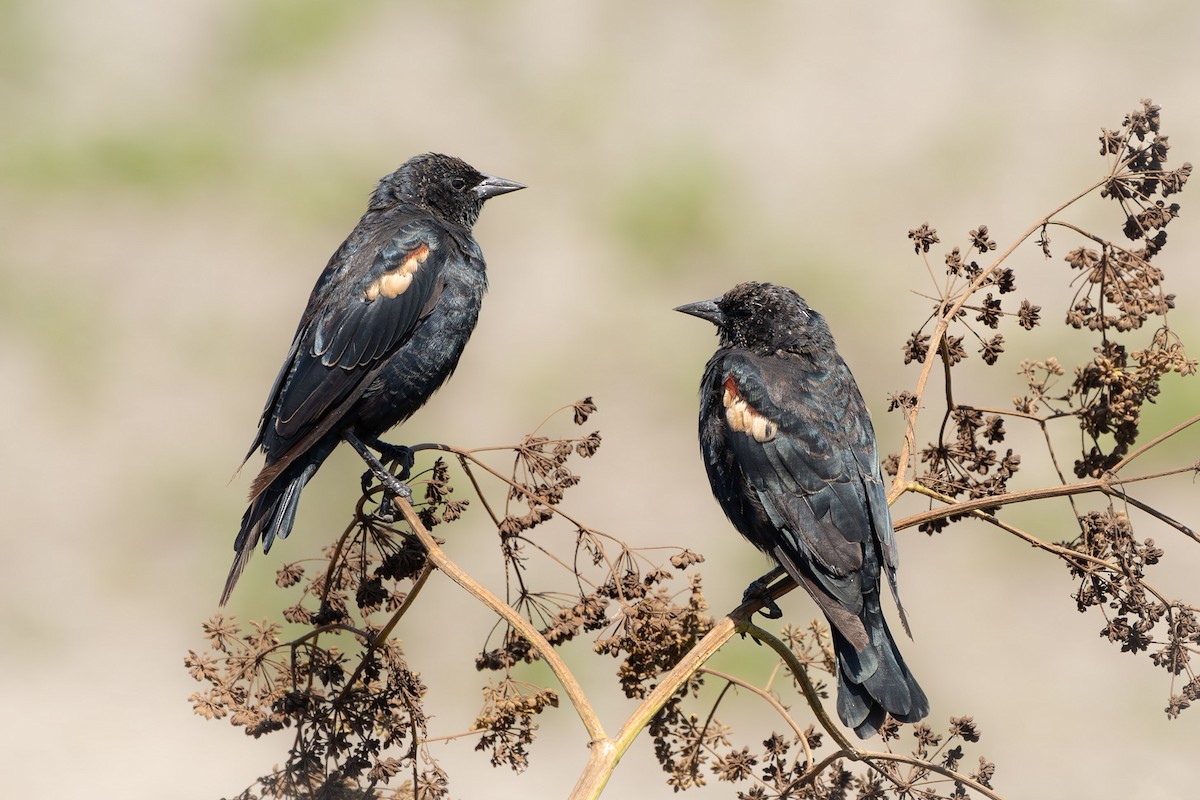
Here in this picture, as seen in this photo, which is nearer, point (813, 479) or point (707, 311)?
point (813, 479)

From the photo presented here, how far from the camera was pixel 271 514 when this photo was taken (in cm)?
361

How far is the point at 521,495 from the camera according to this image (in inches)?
106

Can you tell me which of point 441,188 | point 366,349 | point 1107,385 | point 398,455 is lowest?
point 1107,385

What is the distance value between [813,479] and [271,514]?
1.53 meters

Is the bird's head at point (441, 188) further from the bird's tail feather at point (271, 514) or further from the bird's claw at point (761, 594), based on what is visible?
the bird's claw at point (761, 594)

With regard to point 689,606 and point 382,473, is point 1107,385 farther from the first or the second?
point 382,473

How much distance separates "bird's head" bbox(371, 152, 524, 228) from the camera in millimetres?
4578

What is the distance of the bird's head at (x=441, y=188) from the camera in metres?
4.58

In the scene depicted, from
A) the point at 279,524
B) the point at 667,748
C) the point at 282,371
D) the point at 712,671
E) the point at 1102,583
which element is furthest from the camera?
the point at 282,371

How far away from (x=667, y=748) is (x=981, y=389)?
4.97m

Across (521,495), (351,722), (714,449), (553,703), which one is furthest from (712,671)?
(714,449)

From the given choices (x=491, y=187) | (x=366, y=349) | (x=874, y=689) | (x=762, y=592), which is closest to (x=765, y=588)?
(x=762, y=592)

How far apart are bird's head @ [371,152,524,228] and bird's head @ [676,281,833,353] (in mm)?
938

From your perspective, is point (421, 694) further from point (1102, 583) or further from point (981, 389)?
point (981, 389)
